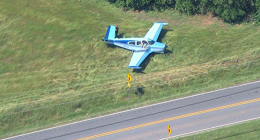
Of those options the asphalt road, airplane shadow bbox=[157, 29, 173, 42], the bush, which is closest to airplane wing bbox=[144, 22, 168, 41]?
airplane shadow bbox=[157, 29, 173, 42]

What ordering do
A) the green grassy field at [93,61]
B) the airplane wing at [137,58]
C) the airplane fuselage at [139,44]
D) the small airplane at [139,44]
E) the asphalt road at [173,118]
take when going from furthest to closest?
the airplane fuselage at [139,44]
the small airplane at [139,44]
the airplane wing at [137,58]
the green grassy field at [93,61]
the asphalt road at [173,118]

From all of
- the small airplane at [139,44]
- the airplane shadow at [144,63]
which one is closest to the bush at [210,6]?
the small airplane at [139,44]

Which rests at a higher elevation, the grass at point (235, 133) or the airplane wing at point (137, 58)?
the airplane wing at point (137, 58)

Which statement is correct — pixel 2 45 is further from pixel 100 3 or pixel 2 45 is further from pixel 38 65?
pixel 100 3

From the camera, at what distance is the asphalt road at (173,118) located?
36.2 meters

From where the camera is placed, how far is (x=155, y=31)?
43.7m

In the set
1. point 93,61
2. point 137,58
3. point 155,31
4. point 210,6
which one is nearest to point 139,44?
point 137,58

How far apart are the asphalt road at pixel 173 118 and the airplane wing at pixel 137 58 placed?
479 centimetres

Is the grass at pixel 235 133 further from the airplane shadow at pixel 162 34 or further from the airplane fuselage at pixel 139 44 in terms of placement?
the airplane shadow at pixel 162 34

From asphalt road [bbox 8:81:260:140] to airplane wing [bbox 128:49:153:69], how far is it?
479cm

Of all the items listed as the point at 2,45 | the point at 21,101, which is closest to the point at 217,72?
the point at 21,101

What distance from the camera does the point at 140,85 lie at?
39656mm

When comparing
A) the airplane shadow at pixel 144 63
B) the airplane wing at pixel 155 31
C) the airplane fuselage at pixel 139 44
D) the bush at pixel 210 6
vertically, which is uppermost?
the bush at pixel 210 6

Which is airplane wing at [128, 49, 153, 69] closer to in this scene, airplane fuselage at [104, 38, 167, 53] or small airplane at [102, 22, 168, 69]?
small airplane at [102, 22, 168, 69]
